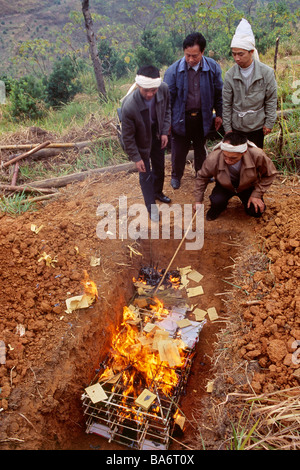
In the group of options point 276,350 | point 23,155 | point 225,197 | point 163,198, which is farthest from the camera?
point 23,155

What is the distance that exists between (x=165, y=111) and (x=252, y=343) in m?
2.74

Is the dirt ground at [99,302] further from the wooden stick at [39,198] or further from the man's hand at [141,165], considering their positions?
the man's hand at [141,165]

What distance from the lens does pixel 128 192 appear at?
5.01m

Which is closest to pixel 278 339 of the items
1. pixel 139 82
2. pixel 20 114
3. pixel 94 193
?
pixel 139 82

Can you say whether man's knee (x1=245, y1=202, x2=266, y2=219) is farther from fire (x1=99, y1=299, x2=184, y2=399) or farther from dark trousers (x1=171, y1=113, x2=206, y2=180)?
fire (x1=99, y1=299, x2=184, y2=399)

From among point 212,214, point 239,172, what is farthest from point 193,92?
point 212,214

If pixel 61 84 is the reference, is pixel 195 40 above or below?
above

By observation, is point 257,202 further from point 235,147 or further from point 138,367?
point 138,367

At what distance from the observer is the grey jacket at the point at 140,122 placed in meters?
3.51

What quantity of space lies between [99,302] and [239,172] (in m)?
2.15

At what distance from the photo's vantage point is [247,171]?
3613 millimetres

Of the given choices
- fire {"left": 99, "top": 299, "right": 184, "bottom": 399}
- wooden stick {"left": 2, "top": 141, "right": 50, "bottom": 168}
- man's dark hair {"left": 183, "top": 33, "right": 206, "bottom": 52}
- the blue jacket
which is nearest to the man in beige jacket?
the blue jacket

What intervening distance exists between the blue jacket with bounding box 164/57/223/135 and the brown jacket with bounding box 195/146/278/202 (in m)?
0.71

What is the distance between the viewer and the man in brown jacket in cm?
338
